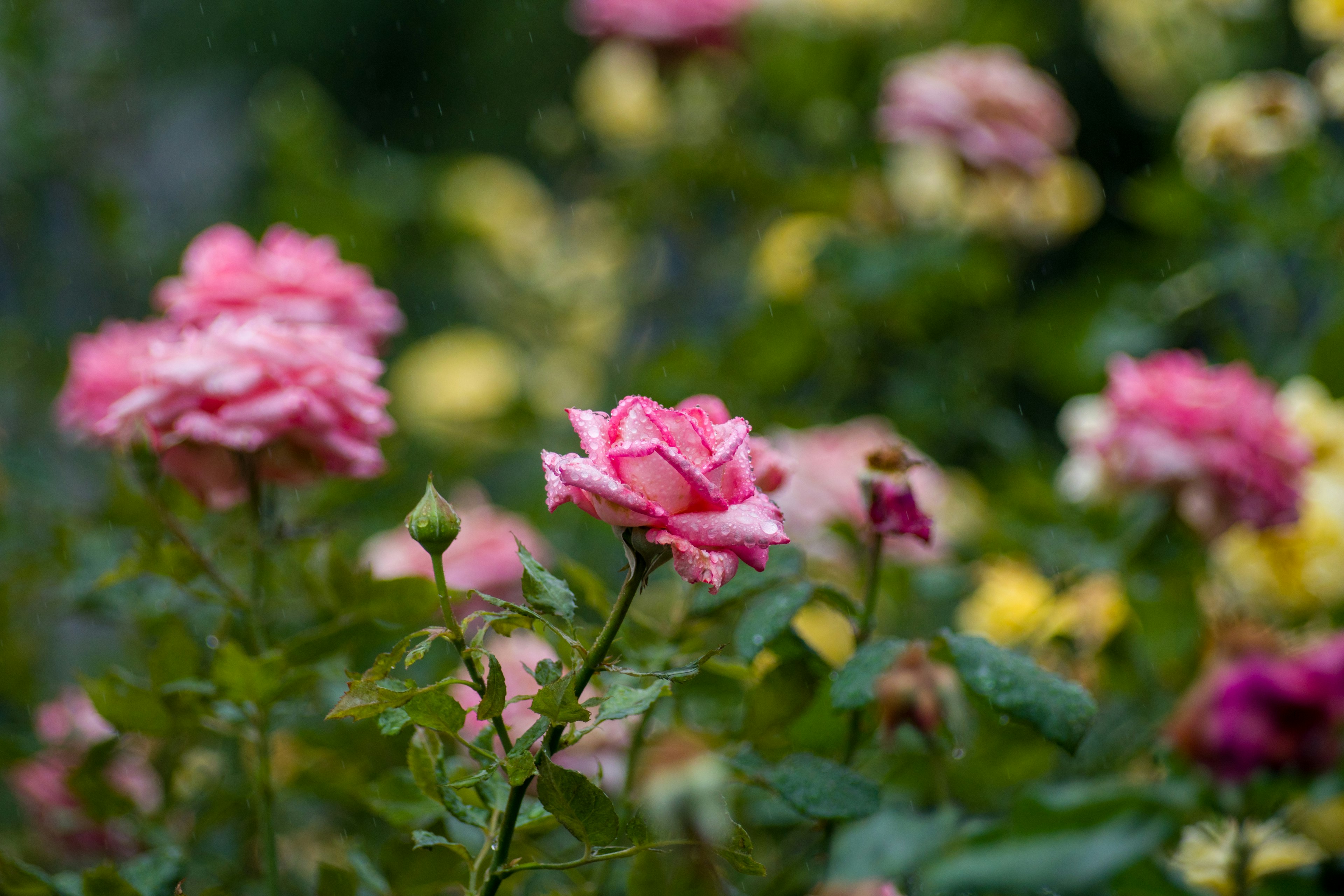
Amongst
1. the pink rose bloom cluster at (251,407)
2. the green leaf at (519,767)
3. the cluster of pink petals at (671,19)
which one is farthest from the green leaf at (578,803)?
the cluster of pink petals at (671,19)

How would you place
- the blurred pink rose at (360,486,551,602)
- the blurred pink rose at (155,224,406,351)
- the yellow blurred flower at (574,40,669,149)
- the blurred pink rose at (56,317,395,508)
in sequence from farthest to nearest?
1. the yellow blurred flower at (574,40,669,149)
2. the blurred pink rose at (360,486,551,602)
3. the blurred pink rose at (155,224,406,351)
4. the blurred pink rose at (56,317,395,508)

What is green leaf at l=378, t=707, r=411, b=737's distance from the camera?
1.10 ft

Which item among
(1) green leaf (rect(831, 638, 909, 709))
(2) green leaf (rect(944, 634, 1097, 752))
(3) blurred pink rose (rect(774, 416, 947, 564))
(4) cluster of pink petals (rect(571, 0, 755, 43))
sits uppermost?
(4) cluster of pink petals (rect(571, 0, 755, 43))

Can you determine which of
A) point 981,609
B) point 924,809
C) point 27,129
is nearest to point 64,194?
point 27,129

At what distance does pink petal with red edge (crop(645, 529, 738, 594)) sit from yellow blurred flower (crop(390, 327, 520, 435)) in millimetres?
1031

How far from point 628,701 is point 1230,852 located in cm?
30

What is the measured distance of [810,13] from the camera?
3.68 feet

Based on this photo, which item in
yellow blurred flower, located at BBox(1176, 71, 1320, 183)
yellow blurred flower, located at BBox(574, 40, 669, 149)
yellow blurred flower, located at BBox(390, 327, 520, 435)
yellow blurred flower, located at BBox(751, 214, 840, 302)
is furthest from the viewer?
yellow blurred flower, located at BBox(390, 327, 520, 435)

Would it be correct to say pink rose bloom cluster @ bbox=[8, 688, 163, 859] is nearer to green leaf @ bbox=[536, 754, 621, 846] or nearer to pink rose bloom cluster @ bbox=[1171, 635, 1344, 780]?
green leaf @ bbox=[536, 754, 621, 846]

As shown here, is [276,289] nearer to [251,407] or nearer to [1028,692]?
[251,407]

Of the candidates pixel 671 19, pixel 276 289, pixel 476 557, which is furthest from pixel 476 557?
pixel 671 19

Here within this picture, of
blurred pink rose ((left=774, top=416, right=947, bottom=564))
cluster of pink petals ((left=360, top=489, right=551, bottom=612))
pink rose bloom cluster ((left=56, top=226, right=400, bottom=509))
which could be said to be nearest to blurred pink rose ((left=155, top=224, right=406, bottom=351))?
pink rose bloom cluster ((left=56, top=226, right=400, bottom=509))

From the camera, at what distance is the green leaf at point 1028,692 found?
0.36 metres

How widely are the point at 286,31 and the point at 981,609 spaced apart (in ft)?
9.47
